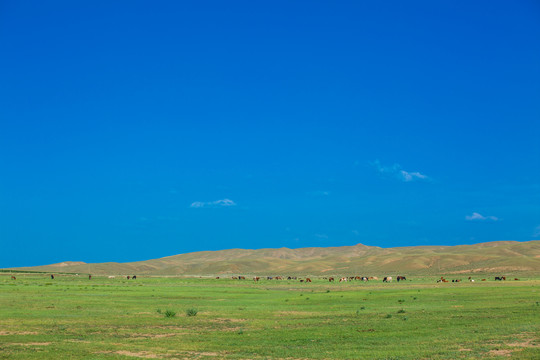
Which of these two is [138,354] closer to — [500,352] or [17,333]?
[17,333]

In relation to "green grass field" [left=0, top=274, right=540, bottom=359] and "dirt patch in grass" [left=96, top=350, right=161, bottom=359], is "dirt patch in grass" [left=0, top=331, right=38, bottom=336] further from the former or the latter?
"dirt patch in grass" [left=96, top=350, right=161, bottom=359]

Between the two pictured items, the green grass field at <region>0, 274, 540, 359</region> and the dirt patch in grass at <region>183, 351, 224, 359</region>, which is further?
the dirt patch in grass at <region>183, 351, 224, 359</region>

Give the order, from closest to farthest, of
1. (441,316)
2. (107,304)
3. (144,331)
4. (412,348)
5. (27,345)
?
(412,348)
(27,345)
(144,331)
(441,316)
(107,304)

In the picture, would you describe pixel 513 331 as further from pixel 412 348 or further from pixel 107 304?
pixel 107 304

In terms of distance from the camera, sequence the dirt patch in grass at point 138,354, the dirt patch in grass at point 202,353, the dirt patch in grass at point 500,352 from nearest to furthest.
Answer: the dirt patch in grass at point 500,352 → the dirt patch in grass at point 138,354 → the dirt patch in grass at point 202,353

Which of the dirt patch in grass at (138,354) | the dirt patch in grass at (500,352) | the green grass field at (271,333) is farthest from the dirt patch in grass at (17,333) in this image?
the dirt patch in grass at (500,352)

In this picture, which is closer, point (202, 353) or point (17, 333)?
point (202, 353)

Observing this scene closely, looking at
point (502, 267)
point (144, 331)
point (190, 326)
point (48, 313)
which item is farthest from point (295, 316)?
point (502, 267)

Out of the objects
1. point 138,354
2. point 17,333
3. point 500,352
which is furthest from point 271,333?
point 17,333

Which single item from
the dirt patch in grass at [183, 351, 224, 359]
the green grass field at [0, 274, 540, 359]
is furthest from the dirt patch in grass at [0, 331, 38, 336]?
the dirt patch in grass at [183, 351, 224, 359]

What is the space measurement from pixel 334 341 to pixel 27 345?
555 inches

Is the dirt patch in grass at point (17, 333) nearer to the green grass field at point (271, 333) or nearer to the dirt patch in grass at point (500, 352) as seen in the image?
the green grass field at point (271, 333)

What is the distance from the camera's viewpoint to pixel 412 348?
20906 millimetres

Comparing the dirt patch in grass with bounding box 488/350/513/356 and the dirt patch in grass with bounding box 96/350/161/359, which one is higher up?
the dirt patch in grass with bounding box 96/350/161/359
